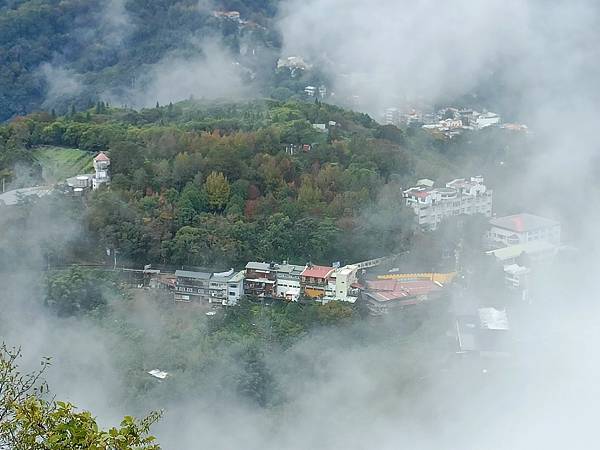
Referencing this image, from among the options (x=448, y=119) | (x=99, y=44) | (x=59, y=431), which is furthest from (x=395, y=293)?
(x=99, y=44)

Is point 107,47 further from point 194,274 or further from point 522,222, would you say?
point 194,274

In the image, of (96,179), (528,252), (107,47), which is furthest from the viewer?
(107,47)

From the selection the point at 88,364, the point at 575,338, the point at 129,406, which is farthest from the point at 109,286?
the point at 575,338

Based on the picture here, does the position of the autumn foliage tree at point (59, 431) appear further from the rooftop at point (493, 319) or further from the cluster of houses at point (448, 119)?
the cluster of houses at point (448, 119)

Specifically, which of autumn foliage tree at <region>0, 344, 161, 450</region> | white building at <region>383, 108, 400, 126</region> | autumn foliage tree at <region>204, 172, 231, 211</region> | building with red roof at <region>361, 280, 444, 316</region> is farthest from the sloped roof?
autumn foliage tree at <region>0, 344, 161, 450</region>

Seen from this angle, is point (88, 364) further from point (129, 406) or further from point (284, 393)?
point (284, 393)

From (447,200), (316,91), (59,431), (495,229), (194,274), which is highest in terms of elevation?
(59,431)

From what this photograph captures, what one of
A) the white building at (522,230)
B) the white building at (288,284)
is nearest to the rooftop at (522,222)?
the white building at (522,230)

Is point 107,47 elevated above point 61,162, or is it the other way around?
point 61,162
